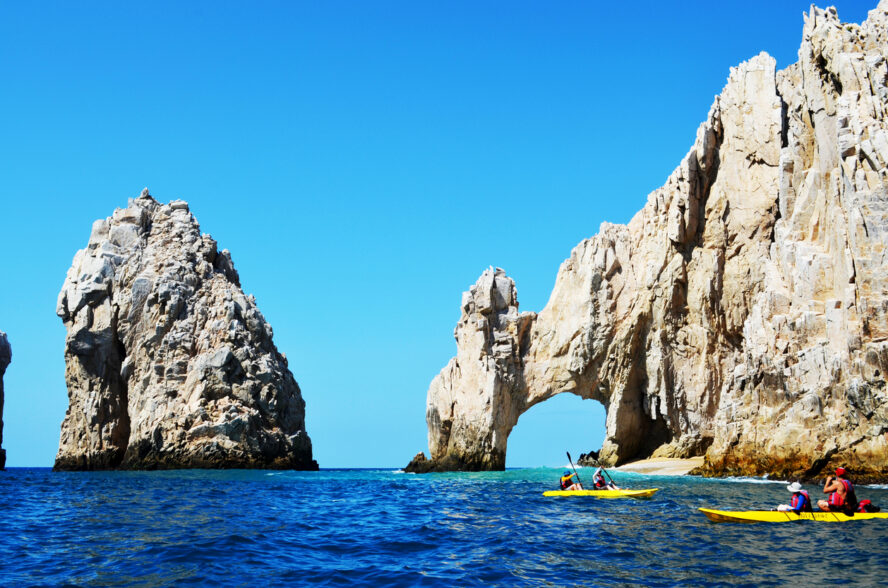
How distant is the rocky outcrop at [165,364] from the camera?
63031 mm

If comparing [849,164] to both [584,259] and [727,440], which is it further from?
[584,259]

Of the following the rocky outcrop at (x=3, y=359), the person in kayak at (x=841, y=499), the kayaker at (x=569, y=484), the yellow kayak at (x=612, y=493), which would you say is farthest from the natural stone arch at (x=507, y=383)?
the rocky outcrop at (x=3, y=359)

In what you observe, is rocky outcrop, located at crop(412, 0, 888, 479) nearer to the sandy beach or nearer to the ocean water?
the sandy beach

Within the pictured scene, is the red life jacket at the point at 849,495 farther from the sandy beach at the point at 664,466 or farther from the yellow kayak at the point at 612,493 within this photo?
the sandy beach at the point at 664,466

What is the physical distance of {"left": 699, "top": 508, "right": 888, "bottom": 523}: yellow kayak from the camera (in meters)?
21.4

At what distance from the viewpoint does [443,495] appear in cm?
3419

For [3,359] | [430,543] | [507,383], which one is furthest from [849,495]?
[3,359]

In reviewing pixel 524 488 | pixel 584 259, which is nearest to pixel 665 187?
pixel 584 259

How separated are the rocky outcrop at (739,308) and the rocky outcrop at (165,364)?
54.4ft

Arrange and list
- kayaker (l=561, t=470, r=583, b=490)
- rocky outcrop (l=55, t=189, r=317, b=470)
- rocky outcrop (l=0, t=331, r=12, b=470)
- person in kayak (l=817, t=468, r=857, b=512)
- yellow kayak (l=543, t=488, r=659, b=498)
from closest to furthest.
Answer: person in kayak (l=817, t=468, r=857, b=512)
yellow kayak (l=543, t=488, r=659, b=498)
kayaker (l=561, t=470, r=583, b=490)
rocky outcrop (l=55, t=189, r=317, b=470)
rocky outcrop (l=0, t=331, r=12, b=470)

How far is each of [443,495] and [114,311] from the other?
4544 centimetres

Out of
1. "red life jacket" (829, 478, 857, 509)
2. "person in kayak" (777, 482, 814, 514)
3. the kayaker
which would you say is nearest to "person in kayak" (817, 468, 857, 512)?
"red life jacket" (829, 478, 857, 509)

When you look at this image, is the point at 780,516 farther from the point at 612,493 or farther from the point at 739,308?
the point at 739,308

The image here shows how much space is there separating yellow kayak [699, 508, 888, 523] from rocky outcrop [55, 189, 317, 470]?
4833cm
